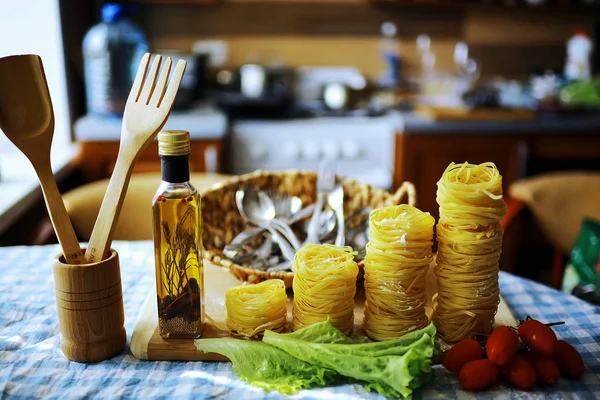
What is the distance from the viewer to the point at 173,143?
765 mm

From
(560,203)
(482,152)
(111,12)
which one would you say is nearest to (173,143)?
(560,203)

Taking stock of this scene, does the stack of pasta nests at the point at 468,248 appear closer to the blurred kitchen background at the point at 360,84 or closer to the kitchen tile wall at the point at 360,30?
the blurred kitchen background at the point at 360,84

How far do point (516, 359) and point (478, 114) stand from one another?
6.46 ft

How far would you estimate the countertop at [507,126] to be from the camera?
251 centimetres

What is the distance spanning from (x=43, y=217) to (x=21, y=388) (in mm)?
1274

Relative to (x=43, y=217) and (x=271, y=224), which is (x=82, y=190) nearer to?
(x=43, y=217)

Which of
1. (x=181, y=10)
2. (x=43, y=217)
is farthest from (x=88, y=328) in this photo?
(x=181, y=10)

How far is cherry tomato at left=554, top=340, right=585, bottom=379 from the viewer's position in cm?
76

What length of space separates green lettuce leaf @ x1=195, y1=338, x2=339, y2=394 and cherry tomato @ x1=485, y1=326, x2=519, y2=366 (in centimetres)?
20

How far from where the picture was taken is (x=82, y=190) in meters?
1.51

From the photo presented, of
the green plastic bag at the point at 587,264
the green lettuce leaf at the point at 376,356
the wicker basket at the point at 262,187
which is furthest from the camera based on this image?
the green plastic bag at the point at 587,264

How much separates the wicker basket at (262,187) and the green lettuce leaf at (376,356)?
0.96ft

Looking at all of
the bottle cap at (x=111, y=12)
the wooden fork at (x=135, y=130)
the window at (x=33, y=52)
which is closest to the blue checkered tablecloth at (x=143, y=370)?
the wooden fork at (x=135, y=130)

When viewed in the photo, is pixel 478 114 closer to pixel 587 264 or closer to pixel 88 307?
pixel 587 264
